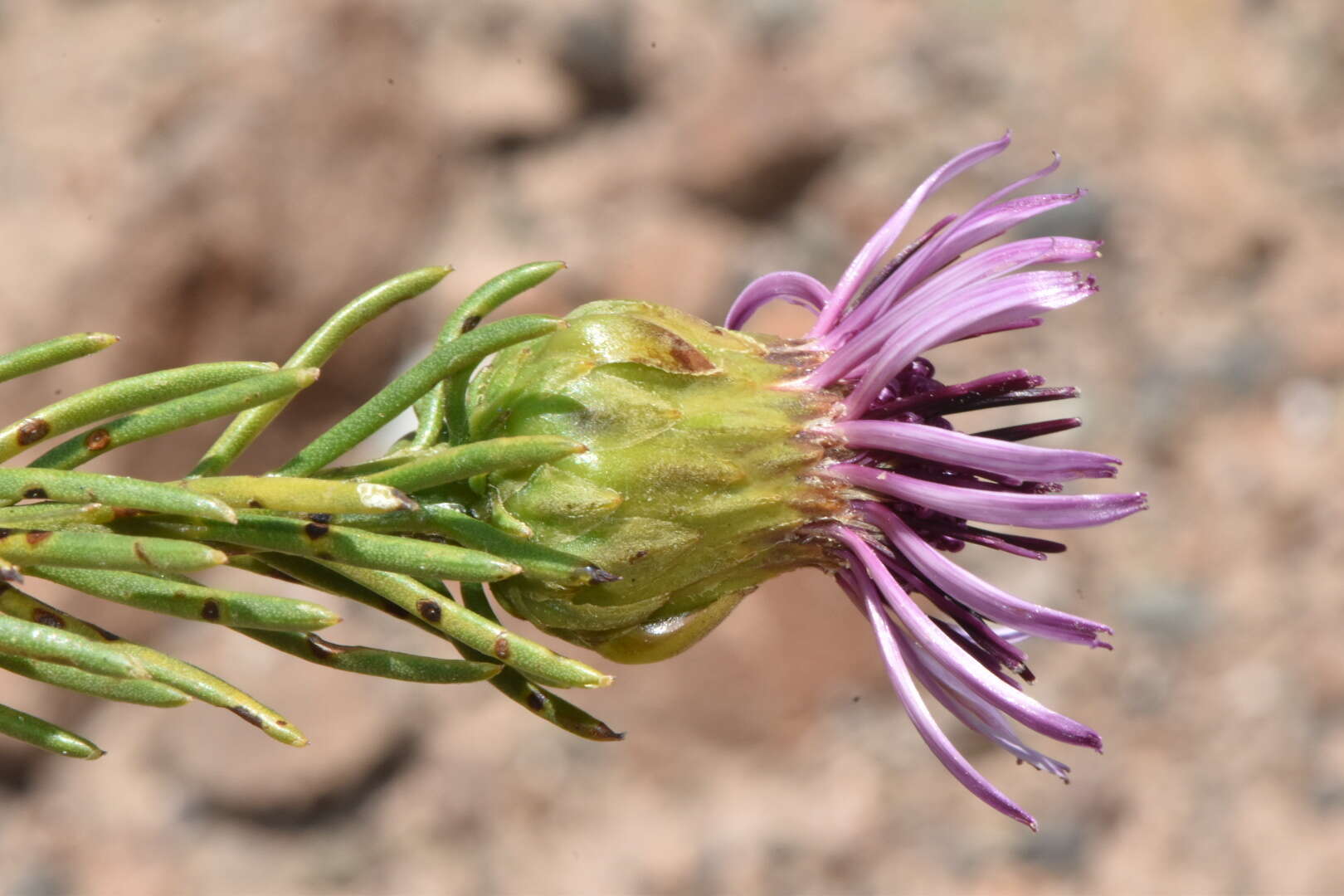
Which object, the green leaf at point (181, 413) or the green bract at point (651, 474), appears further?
the green bract at point (651, 474)

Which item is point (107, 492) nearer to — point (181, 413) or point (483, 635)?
point (181, 413)

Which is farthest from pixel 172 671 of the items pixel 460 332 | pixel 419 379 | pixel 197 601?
pixel 460 332

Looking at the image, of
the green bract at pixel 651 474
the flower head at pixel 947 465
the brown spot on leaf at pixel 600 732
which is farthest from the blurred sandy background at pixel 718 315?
the brown spot on leaf at pixel 600 732

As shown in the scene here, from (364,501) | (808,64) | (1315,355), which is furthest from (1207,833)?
(364,501)

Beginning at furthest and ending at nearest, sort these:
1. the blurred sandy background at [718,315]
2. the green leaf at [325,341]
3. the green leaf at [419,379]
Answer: the blurred sandy background at [718,315] < the green leaf at [325,341] < the green leaf at [419,379]

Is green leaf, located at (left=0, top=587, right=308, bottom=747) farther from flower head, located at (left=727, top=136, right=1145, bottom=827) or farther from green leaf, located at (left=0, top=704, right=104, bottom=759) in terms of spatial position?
flower head, located at (left=727, top=136, right=1145, bottom=827)

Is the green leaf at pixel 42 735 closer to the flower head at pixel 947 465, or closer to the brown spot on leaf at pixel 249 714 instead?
the brown spot on leaf at pixel 249 714

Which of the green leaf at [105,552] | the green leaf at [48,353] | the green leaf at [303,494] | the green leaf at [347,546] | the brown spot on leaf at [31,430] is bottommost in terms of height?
the green leaf at [347,546]

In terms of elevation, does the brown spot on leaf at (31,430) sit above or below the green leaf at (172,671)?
above

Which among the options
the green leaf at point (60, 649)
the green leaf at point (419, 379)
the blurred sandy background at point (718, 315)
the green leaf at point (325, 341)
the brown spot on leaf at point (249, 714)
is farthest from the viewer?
the blurred sandy background at point (718, 315)
